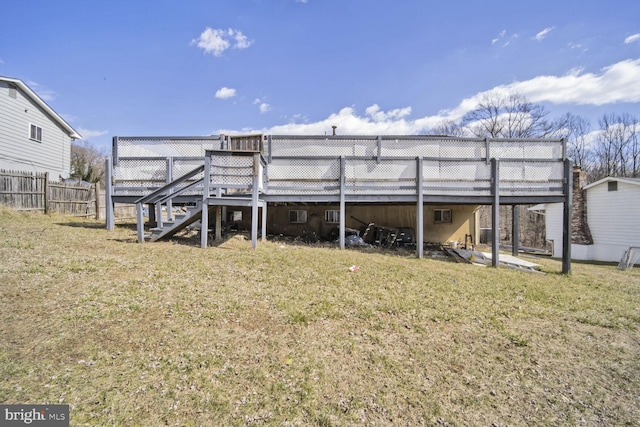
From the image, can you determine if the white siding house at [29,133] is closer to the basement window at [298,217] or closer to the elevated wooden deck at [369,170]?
the elevated wooden deck at [369,170]

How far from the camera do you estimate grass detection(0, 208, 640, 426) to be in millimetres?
2387

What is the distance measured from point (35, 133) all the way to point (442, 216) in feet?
71.3

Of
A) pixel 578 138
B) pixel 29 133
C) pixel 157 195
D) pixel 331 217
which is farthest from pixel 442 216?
pixel 578 138

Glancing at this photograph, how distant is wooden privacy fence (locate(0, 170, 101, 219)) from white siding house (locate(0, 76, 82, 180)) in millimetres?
3619

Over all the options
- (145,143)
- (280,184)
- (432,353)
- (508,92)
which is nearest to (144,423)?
(432,353)

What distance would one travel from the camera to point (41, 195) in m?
11.7

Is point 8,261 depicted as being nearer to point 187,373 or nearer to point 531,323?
point 187,373

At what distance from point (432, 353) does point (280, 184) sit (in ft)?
22.2

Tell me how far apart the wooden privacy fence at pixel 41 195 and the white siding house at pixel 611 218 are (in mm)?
26207

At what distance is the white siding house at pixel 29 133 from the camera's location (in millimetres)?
13734

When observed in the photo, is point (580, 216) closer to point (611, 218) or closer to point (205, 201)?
point (611, 218)

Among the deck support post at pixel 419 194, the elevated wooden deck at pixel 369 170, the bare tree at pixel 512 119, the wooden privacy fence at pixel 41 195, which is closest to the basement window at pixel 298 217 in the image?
the elevated wooden deck at pixel 369 170

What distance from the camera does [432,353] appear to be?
3.27 m

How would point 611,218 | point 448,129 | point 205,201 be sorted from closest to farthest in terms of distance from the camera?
point 205,201, point 611,218, point 448,129
